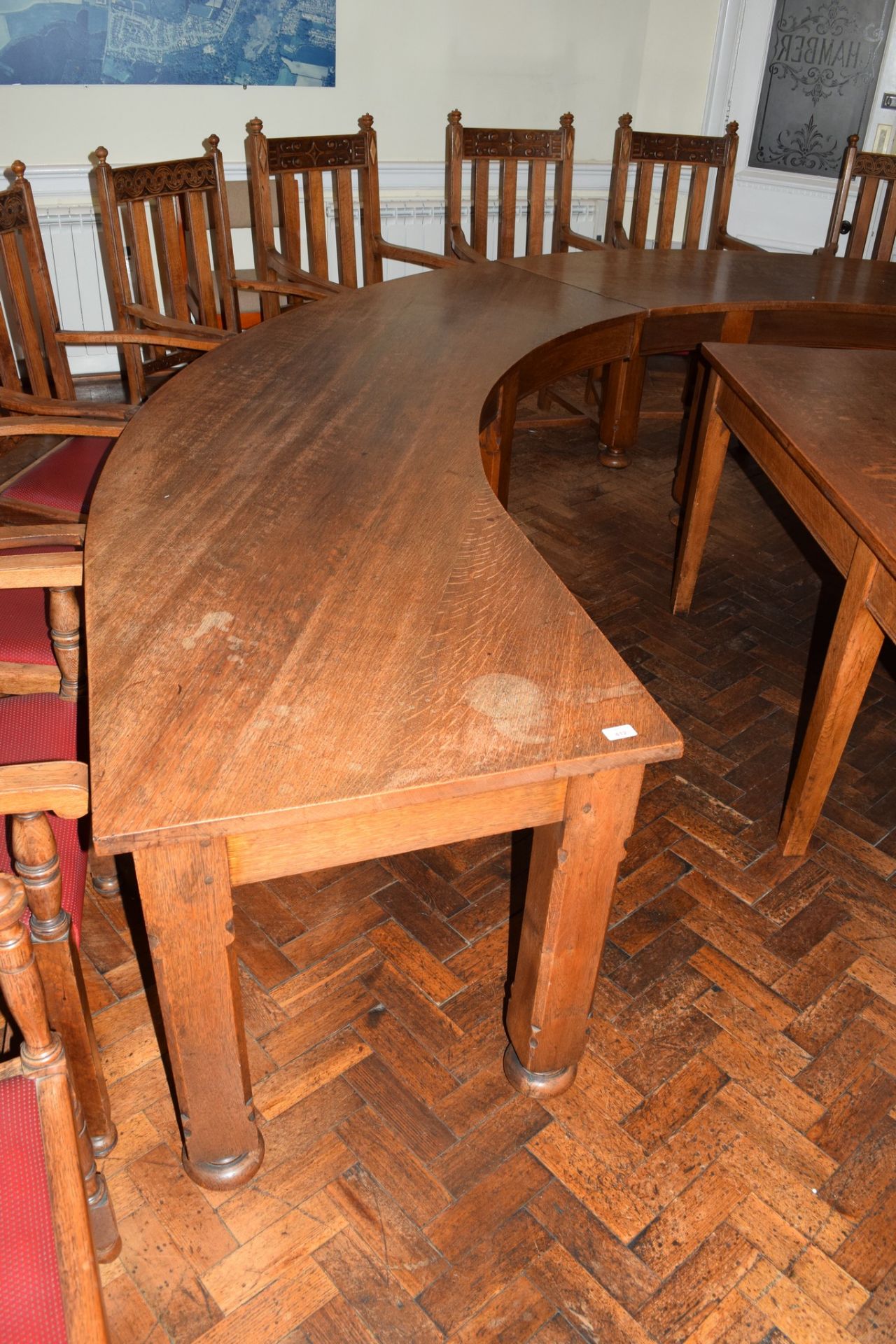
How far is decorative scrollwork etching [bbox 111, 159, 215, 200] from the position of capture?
249 centimetres

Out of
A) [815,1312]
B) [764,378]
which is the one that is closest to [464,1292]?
[815,1312]

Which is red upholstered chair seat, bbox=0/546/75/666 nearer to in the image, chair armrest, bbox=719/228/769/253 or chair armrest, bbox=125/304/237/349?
chair armrest, bbox=125/304/237/349

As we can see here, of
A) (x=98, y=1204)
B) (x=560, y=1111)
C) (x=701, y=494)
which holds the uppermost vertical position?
(x=701, y=494)

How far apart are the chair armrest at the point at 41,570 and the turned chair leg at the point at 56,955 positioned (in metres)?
0.43

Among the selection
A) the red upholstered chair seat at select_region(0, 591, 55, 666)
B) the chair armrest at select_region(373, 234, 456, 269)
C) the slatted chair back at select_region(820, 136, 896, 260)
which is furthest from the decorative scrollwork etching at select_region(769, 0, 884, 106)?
the red upholstered chair seat at select_region(0, 591, 55, 666)

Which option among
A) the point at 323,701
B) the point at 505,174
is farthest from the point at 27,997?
the point at 505,174

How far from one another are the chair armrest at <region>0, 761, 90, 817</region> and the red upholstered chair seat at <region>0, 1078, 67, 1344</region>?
25cm

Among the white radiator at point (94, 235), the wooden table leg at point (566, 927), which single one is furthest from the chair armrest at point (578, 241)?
the wooden table leg at point (566, 927)

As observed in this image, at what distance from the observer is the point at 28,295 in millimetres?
2182

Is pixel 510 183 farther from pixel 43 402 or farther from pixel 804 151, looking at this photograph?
pixel 43 402

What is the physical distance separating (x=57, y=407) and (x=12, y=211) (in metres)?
0.48

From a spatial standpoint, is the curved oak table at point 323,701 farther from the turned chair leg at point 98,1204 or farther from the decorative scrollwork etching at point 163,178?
the decorative scrollwork etching at point 163,178

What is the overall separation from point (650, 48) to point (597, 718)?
171 inches

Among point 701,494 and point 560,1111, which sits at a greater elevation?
point 701,494
